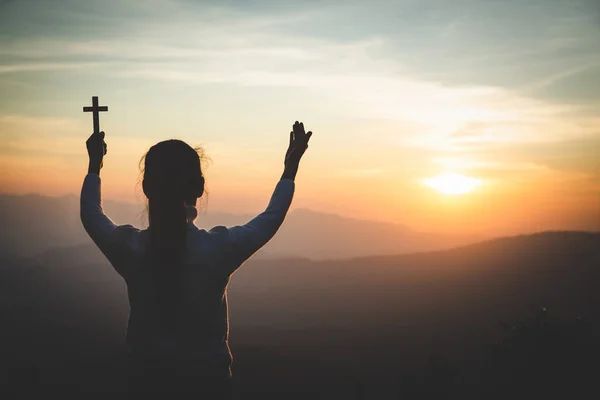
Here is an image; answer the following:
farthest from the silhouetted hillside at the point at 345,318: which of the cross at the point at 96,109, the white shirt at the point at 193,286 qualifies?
the white shirt at the point at 193,286

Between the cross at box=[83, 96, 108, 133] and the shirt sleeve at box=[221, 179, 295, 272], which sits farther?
the cross at box=[83, 96, 108, 133]

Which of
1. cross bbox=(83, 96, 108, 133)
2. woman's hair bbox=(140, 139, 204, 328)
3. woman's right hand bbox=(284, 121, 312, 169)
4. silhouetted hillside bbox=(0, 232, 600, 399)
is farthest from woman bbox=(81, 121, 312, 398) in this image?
silhouetted hillside bbox=(0, 232, 600, 399)

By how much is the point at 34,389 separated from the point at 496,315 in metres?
101

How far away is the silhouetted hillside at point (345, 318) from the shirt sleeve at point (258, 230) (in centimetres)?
4680

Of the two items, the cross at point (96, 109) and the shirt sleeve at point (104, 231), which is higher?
the cross at point (96, 109)

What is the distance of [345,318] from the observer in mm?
143250

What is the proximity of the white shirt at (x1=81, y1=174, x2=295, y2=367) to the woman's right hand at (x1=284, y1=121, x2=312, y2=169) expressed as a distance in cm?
50

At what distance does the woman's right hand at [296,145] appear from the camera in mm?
3186

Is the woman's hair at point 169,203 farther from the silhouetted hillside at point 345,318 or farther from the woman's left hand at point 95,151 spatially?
the silhouetted hillside at point 345,318

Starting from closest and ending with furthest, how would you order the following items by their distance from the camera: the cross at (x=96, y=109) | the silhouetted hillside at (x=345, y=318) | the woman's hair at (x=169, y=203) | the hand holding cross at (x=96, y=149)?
the woman's hair at (x=169, y=203) < the hand holding cross at (x=96, y=149) < the cross at (x=96, y=109) < the silhouetted hillside at (x=345, y=318)

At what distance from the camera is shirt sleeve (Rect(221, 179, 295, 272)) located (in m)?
2.76

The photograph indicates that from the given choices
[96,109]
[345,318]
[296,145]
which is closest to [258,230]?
[296,145]

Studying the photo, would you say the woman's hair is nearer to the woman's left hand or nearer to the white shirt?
the white shirt

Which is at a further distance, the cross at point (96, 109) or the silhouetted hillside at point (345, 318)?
the silhouetted hillside at point (345, 318)
